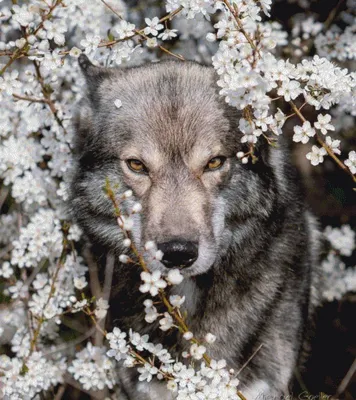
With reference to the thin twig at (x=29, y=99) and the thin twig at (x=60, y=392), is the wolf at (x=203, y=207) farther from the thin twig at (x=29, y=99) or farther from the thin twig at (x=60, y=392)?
the thin twig at (x=60, y=392)

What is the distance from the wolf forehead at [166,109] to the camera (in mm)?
3232

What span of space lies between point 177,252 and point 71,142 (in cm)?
132

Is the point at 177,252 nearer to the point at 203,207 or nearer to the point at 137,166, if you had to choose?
the point at 203,207

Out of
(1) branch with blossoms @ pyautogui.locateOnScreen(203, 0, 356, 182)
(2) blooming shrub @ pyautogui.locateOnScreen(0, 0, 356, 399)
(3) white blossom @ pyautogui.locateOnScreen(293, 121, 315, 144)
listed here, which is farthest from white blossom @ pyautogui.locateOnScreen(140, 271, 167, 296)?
(3) white blossom @ pyautogui.locateOnScreen(293, 121, 315, 144)

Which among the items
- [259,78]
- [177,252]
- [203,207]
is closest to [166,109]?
[203,207]

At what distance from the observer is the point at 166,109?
328 centimetres

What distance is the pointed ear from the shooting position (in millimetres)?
3717

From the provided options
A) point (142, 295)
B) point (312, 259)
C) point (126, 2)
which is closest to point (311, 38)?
point (126, 2)

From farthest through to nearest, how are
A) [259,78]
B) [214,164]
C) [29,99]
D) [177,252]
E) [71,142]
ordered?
[71,142]
[29,99]
[214,164]
[177,252]
[259,78]

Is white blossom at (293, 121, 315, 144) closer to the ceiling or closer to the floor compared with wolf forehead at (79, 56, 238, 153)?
closer to the ceiling

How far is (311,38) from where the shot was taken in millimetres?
5547

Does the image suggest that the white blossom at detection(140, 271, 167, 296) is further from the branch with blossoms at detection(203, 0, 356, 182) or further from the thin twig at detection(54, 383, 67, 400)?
the thin twig at detection(54, 383, 67, 400)

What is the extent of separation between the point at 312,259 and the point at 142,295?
45.9 inches

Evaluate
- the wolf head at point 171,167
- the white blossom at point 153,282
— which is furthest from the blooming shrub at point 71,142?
the wolf head at point 171,167
